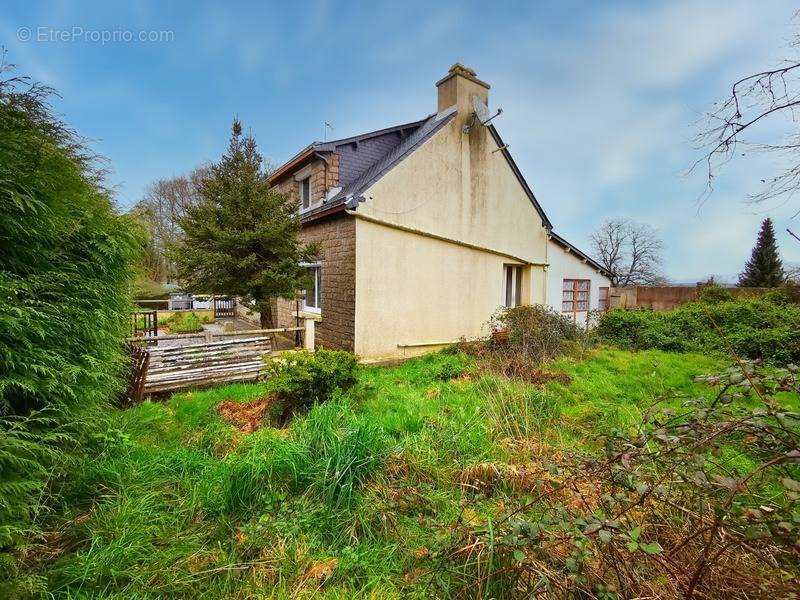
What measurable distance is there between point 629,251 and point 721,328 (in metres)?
24.8

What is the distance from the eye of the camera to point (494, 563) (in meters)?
2.17

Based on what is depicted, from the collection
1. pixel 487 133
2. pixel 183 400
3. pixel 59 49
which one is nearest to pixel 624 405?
pixel 183 400

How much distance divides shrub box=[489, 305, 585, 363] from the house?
3.56 feet

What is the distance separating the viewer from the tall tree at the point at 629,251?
30.2m

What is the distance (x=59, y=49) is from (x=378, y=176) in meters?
5.74

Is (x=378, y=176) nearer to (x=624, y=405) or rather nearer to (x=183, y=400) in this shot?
(x=183, y=400)

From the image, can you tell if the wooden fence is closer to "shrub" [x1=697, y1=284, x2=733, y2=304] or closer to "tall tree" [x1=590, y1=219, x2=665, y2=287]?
"shrub" [x1=697, y1=284, x2=733, y2=304]

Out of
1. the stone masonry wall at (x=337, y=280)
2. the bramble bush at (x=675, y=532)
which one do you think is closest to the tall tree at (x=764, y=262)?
the stone masonry wall at (x=337, y=280)

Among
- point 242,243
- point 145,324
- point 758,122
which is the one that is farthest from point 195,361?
point 758,122

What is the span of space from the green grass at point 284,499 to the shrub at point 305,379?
0.57 meters

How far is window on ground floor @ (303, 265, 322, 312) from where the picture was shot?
1018 cm

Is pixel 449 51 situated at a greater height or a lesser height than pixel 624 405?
greater

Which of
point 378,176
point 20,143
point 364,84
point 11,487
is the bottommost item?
point 11,487

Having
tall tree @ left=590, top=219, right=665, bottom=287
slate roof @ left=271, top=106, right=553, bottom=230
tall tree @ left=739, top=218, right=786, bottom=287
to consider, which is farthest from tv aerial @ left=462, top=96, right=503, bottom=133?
tall tree @ left=739, top=218, right=786, bottom=287
